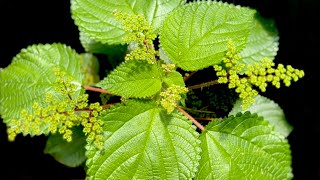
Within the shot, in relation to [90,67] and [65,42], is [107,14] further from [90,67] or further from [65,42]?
[65,42]

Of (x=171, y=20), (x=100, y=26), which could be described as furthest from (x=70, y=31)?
(x=171, y=20)

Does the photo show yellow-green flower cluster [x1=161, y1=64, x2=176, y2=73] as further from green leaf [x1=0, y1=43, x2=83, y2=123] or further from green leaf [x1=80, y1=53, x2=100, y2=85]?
green leaf [x1=80, y1=53, x2=100, y2=85]

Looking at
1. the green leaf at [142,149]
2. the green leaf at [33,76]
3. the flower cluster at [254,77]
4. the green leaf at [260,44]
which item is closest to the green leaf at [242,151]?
the green leaf at [142,149]

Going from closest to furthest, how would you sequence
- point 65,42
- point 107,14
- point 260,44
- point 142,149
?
point 142,149 → point 107,14 → point 260,44 → point 65,42

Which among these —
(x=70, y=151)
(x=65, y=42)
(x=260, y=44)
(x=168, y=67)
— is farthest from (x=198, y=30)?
(x=65, y=42)

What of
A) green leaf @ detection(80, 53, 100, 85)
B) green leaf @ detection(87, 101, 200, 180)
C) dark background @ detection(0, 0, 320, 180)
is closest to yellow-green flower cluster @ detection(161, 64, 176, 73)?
green leaf @ detection(87, 101, 200, 180)

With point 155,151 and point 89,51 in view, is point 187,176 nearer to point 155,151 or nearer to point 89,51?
point 155,151
